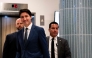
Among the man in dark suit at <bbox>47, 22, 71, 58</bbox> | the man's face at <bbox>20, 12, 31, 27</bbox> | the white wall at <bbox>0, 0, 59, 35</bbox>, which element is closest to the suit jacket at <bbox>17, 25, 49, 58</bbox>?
the man's face at <bbox>20, 12, 31, 27</bbox>

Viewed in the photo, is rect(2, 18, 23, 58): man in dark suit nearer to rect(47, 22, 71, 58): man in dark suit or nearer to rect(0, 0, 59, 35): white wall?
rect(47, 22, 71, 58): man in dark suit

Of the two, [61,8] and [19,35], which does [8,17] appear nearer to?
[61,8]

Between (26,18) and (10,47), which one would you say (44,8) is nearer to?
(10,47)

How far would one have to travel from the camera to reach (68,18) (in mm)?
4391

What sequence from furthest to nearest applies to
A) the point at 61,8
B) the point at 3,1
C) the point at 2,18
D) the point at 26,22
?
the point at 2,18
the point at 3,1
the point at 61,8
the point at 26,22

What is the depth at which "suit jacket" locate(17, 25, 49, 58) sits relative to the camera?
10.6ft

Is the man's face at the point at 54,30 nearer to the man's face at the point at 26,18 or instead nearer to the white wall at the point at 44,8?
the man's face at the point at 26,18

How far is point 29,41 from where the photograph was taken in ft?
10.7

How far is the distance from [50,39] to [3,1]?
1.88m

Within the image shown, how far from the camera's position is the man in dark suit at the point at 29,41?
325cm

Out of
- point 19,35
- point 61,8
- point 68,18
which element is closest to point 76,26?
point 68,18

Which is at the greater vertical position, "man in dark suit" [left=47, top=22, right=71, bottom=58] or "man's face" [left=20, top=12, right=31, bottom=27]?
"man's face" [left=20, top=12, right=31, bottom=27]

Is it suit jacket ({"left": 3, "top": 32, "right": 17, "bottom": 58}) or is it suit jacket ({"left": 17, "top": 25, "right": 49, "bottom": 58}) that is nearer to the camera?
suit jacket ({"left": 17, "top": 25, "right": 49, "bottom": 58})

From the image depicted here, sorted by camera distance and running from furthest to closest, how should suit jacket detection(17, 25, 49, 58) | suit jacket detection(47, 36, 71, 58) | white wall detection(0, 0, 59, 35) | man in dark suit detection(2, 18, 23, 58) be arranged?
white wall detection(0, 0, 59, 35), suit jacket detection(47, 36, 71, 58), man in dark suit detection(2, 18, 23, 58), suit jacket detection(17, 25, 49, 58)
